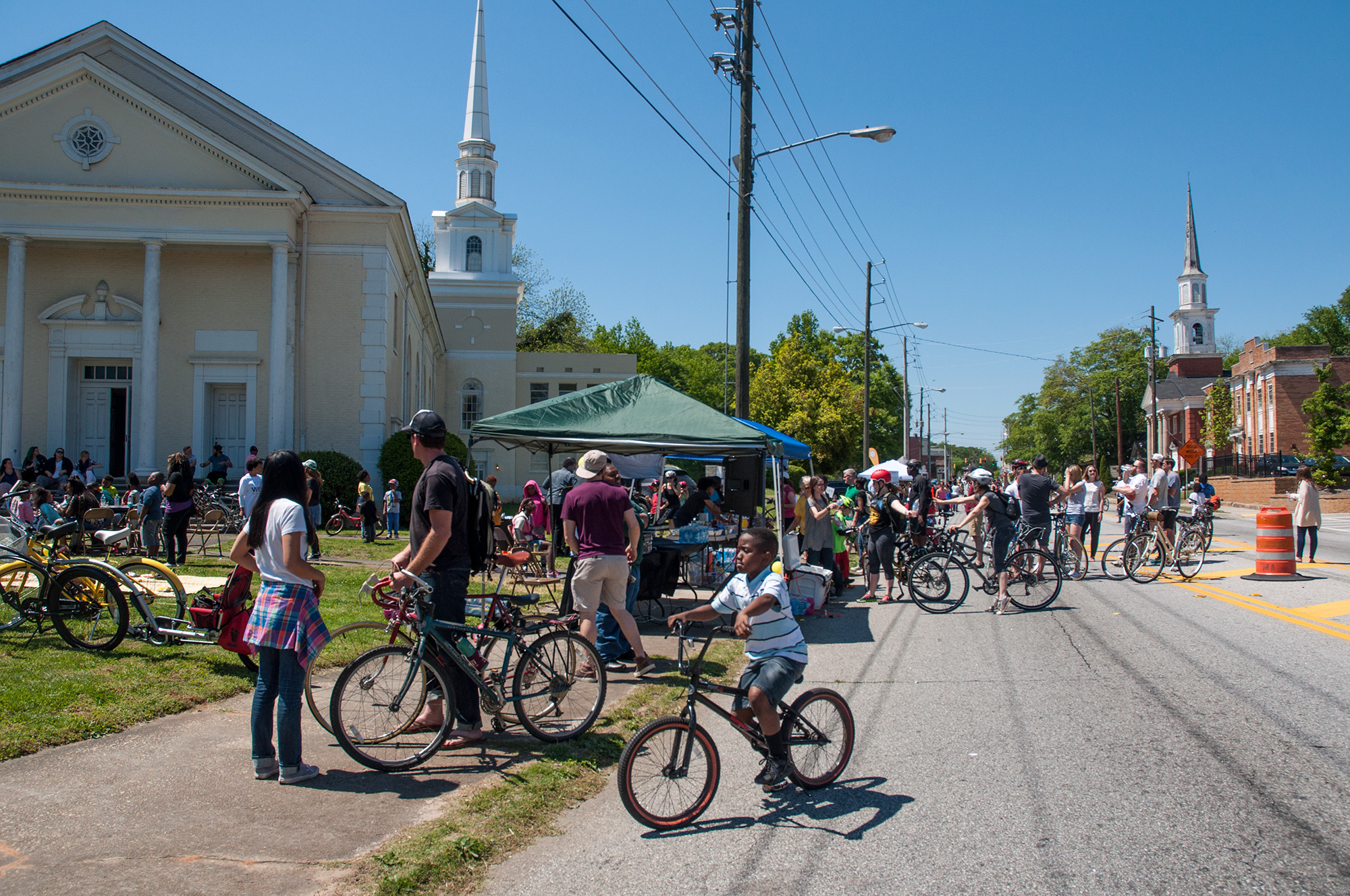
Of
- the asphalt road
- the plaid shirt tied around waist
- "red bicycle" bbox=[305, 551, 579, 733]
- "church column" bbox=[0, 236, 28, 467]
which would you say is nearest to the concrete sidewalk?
"red bicycle" bbox=[305, 551, 579, 733]

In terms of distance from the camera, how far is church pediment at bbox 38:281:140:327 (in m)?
25.6

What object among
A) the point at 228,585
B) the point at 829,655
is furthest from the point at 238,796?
the point at 829,655

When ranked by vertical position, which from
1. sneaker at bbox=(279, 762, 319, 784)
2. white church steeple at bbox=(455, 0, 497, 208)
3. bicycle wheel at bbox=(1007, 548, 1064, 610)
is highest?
white church steeple at bbox=(455, 0, 497, 208)

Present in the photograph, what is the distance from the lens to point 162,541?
14.0 m

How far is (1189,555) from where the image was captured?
49.2 ft

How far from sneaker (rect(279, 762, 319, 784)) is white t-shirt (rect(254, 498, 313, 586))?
39.3 inches

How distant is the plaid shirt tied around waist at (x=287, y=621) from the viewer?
5.04 meters

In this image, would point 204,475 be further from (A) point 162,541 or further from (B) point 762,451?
(B) point 762,451

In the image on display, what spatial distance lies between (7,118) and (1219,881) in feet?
102

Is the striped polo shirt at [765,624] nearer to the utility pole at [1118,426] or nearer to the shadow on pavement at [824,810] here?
the shadow on pavement at [824,810]

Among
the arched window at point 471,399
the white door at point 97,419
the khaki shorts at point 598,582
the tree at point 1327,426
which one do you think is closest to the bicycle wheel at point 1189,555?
the khaki shorts at point 598,582

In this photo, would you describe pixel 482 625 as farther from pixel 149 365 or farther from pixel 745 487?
pixel 149 365

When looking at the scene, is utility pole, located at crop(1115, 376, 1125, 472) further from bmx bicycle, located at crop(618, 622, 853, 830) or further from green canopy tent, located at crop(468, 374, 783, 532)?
bmx bicycle, located at crop(618, 622, 853, 830)

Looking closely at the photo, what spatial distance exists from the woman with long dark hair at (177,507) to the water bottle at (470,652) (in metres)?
8.78
